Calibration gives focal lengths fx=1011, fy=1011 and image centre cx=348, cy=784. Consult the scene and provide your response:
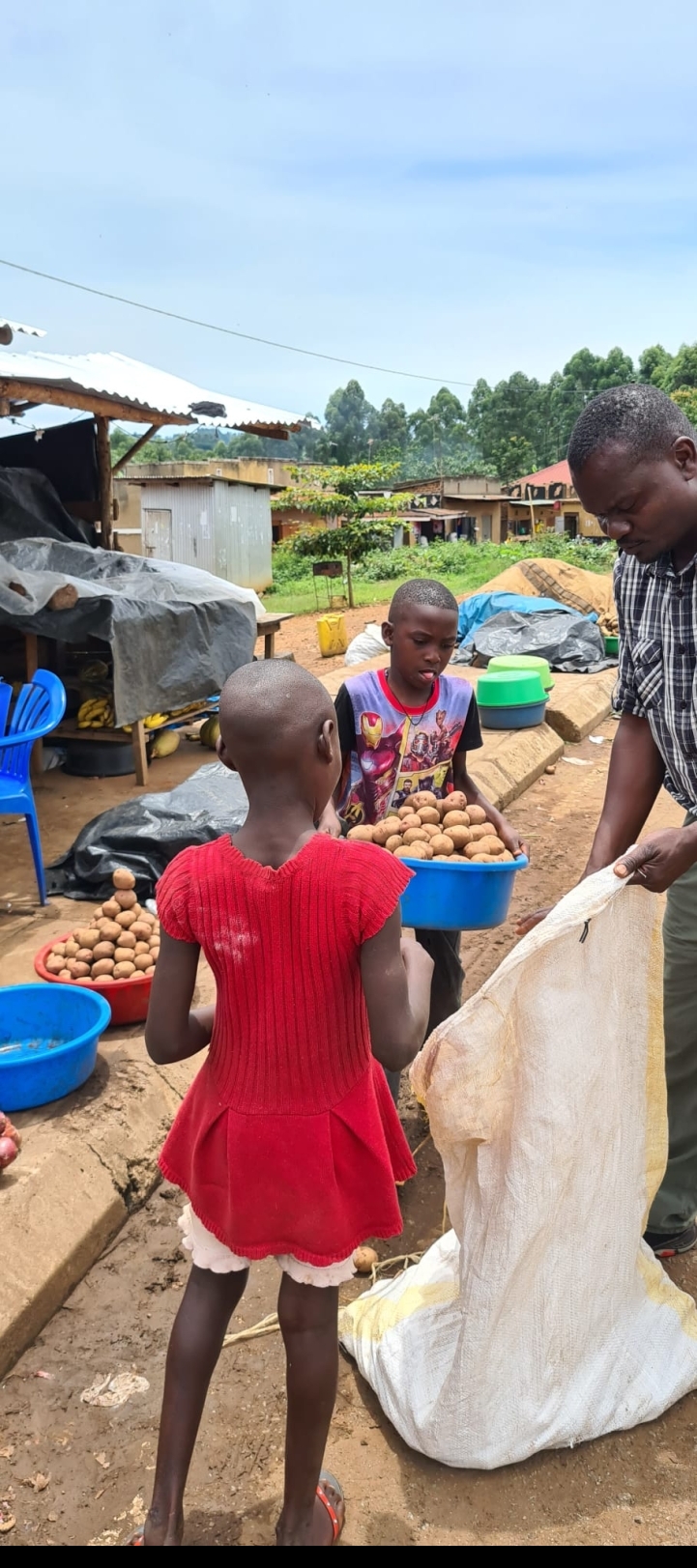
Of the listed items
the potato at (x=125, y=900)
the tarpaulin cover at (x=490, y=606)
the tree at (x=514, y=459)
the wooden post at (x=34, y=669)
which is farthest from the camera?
the tree at (x=514, y=459)

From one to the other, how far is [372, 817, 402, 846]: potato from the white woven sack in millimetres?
748

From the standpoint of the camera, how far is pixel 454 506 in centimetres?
3847

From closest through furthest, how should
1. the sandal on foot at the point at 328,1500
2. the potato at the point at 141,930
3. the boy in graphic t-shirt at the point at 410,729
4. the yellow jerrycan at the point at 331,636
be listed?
the sandal on foot at the point at 328,1500, the boy in graphic t-shirt at the point at 410,729, the potato at the point at 141,930, the yellow jerrycan at the point at 331,636

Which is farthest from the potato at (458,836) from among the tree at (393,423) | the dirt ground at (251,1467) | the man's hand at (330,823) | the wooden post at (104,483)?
the tree at (393,423)

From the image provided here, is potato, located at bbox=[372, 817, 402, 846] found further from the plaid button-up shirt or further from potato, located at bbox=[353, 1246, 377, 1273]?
potato, located at bbox=[353, 1246, 377, 1273]

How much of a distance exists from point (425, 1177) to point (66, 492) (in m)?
7.46

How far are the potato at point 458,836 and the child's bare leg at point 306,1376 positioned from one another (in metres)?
1.18

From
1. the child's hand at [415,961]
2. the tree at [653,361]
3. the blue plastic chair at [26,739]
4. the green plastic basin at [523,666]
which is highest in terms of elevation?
the tree at [653,361]

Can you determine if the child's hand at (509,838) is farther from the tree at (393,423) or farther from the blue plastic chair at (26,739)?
the tree at (393,423)

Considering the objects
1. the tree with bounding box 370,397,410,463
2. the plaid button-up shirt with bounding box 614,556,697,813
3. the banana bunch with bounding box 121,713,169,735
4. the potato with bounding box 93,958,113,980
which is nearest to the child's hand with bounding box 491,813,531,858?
the plaid button-up shirt with bounding box 614,556,697,813

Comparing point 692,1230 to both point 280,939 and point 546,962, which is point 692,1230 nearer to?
point 546,962

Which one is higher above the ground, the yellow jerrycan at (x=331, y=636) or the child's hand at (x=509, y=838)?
the child's hand at (x=509, y=838)

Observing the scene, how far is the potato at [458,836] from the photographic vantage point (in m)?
2.47

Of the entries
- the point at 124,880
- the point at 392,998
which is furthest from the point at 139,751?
the point at 392,998
